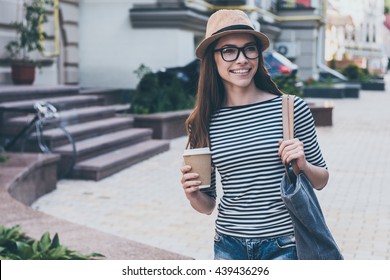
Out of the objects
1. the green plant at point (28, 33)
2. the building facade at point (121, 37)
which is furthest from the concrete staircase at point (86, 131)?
the building facade at point (121, 37)

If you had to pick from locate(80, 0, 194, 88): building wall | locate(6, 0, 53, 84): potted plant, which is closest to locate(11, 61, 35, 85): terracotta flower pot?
locate(6, 0, 53, 84): potted plant

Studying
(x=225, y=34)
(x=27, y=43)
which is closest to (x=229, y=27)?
(x=225, y=34)

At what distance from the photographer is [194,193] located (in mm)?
3014

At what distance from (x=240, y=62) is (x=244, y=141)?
0.29 meters

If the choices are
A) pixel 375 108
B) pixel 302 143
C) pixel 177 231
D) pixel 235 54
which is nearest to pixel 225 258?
pixel 302 143

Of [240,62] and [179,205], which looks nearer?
[240,62]

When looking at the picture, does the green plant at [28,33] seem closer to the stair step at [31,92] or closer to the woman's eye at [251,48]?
the stair step at [31,92]

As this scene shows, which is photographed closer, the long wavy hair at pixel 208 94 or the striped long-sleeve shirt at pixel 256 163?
the striped long-sleeve shirt at pixel 256 163

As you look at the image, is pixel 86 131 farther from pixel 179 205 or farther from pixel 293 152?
pixel 293 152

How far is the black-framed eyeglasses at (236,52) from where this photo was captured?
302 cm

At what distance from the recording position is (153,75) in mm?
16578

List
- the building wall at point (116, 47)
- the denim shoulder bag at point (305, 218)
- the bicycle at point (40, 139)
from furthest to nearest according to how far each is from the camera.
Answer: the building wall at point (116, 47) → the bicycle at point (40, 139) → the denim shoulder bag at point (305, 218)

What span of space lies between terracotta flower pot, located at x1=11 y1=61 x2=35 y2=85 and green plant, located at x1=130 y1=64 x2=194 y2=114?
8.30 feet

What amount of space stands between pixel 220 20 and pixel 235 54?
0.14m
